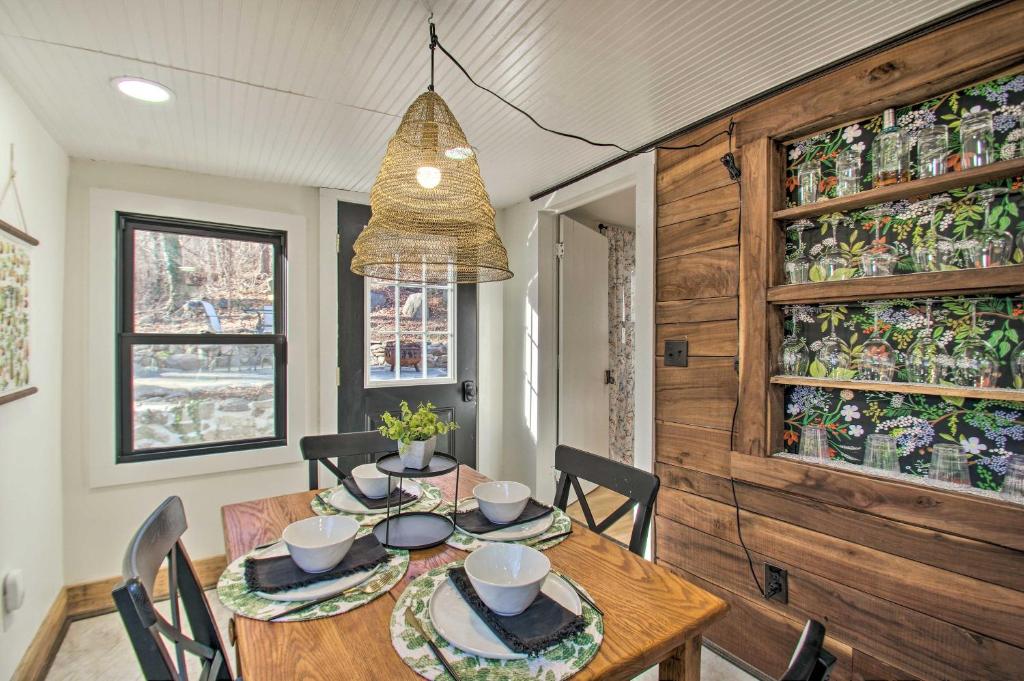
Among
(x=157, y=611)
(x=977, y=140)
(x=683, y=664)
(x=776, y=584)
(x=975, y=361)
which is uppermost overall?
(x=977, y=140)

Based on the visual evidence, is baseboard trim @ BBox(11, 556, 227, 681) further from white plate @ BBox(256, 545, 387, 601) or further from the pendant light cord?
the pendant light cord

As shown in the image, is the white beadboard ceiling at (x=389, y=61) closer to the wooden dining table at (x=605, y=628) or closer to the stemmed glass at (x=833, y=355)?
the stemmed glass at (x=833, y=355)

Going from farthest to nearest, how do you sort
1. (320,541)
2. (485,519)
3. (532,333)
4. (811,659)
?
(532,333), (485,519), (320,541), (811,659)

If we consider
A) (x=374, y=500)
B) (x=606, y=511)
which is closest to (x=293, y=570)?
(x=374, y=500)

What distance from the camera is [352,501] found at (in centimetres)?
160

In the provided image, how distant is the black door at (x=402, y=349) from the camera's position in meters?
2.88

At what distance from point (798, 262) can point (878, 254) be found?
9.0 inches

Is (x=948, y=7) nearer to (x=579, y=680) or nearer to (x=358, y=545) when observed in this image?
(x=579, y=680)

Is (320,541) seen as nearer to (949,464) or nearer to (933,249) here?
(949,464)

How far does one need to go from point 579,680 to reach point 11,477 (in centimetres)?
203

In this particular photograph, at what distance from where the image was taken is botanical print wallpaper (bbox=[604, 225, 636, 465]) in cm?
368

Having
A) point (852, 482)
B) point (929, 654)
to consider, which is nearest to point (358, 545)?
point (852, 482)

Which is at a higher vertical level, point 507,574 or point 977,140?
point 977,140

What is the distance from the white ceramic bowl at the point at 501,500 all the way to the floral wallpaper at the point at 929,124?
1434 millimetres
